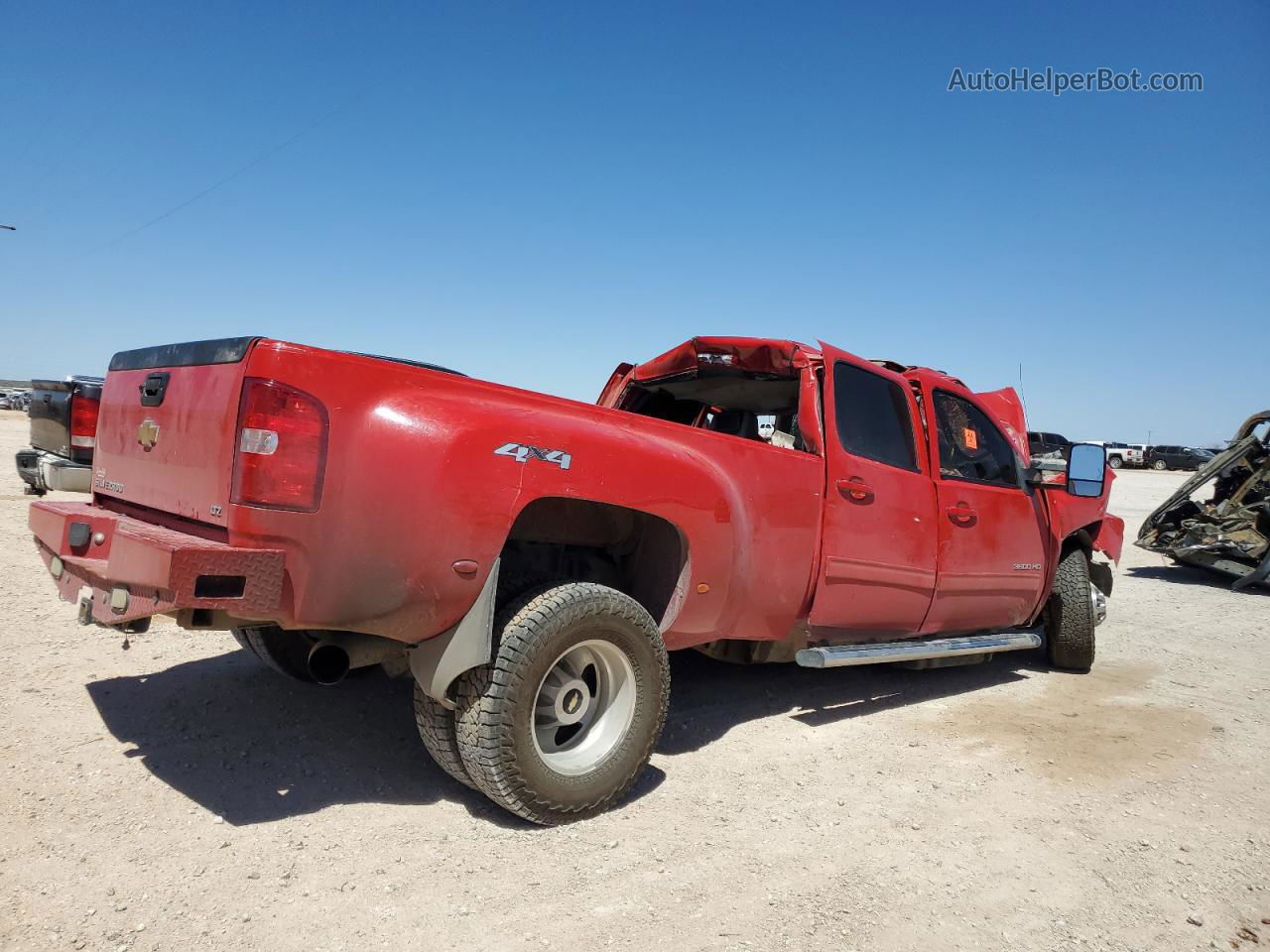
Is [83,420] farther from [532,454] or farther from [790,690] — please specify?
[790,690]

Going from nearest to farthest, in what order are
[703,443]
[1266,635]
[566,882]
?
[566,882]
[703,443]
[1266,635]

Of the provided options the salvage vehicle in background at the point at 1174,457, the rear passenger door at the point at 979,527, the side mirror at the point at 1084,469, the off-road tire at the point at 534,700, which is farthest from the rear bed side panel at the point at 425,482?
the salvage vehicle in background at the point at 1174,457

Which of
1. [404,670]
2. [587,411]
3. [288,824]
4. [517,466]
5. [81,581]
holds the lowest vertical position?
[288,824]

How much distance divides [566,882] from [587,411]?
1.63m

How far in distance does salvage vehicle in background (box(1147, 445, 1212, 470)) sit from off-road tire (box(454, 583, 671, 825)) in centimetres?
4948

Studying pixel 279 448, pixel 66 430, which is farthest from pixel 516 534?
pixel 66 430

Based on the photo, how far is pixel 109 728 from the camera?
361cm

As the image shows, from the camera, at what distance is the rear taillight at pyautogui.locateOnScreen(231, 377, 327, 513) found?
7.98 feet

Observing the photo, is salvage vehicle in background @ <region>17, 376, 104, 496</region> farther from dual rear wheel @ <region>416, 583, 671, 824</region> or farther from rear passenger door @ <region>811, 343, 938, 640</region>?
rear passenger door @ <region>811, 343, 938, 640</region>

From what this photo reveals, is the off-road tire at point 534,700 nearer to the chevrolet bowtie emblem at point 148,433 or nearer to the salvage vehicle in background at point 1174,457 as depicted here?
the chevrolet bowtie emblem at point 148,433

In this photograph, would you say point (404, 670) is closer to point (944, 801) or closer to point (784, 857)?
point (784, 857)

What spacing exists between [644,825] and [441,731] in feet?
2.80

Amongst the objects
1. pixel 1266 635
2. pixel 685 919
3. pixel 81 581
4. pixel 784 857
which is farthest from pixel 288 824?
pixel 1266 635

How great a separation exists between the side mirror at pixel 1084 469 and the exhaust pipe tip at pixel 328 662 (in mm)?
4443
